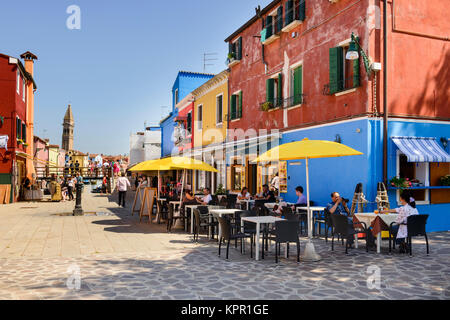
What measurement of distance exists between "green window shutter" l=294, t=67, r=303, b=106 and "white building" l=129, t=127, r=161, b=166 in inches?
1186

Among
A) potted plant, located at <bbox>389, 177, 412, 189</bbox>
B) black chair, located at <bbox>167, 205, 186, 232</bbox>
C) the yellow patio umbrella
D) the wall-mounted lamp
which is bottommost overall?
black chair, located at <bbox>167, 205, 186, 232</bbox>

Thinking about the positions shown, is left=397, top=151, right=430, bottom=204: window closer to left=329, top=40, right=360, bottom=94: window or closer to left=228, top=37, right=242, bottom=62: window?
left=329, top=40, right=360, bottom=94: window

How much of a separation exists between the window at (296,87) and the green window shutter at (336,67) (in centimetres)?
179

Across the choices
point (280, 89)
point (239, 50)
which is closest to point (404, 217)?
point (280, 89)

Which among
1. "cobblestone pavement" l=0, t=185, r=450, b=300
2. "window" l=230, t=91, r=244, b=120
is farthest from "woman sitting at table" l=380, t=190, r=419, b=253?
"window" l=230, t=91, r=244, b=120

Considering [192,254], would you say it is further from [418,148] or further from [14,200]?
[14,200]

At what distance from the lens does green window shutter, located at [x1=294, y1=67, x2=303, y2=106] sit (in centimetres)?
1319

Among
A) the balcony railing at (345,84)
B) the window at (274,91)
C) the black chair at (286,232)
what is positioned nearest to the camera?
the black chair at (286,232)

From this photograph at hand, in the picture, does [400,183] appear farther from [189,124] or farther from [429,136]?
[189,124]

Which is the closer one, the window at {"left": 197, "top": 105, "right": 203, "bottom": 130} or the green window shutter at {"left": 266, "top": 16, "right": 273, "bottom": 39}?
the green window shutter at {"left": 266, "top": 16, "right": 273, "bottom": 39}

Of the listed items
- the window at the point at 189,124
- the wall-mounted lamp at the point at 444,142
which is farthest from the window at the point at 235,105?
the wall-mounted lamp at the point at 444,142

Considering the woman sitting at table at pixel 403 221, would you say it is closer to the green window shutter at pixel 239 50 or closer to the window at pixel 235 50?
the green window shutter at pixel 239 50

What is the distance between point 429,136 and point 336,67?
3304mm

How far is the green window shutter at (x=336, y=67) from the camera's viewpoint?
11266 mm
